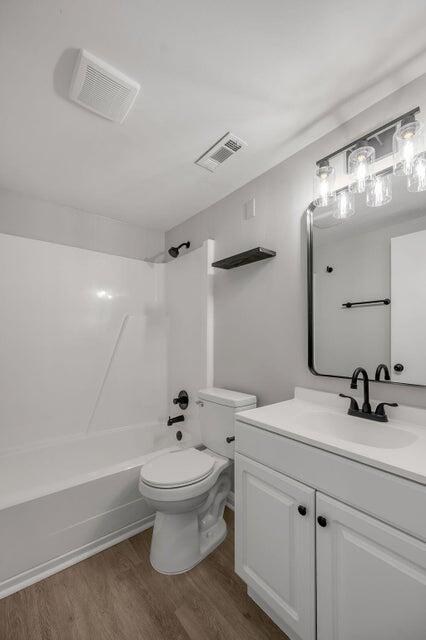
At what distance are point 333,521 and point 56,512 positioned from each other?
1432 millimetres

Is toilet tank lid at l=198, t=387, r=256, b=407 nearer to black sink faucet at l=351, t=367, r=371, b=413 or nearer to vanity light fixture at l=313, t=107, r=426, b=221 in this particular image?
black sink faucet at l=351, t=367, r=371, b=413

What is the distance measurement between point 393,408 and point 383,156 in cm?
116

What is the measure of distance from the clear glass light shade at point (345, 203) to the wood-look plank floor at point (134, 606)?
1925 mm

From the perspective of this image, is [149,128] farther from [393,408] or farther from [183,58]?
[393,408]

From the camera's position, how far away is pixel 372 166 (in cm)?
137

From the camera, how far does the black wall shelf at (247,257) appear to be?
69.6 inches

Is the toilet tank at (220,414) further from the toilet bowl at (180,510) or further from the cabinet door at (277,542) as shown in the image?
the cabinet door at (277,542)

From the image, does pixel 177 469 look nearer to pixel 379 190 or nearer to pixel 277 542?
pixel 277 542

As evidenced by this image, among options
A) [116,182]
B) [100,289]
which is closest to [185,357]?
[100,289]

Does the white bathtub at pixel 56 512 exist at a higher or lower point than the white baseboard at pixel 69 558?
higher

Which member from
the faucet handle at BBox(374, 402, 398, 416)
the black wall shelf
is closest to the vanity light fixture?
the black wall shelf

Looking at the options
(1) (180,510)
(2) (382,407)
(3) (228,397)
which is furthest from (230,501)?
(2) (382,407)

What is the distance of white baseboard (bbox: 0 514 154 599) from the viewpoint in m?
1.40

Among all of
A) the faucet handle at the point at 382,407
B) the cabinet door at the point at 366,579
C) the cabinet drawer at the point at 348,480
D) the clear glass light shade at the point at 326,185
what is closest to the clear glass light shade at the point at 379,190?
the clear glass light shade at the point at 326,185
